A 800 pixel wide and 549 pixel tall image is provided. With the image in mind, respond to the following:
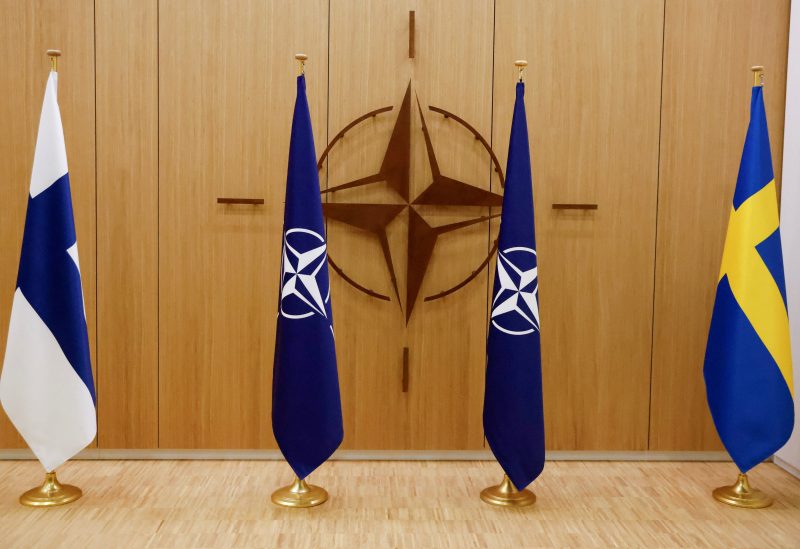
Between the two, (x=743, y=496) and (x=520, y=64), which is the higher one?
(x=520, y=64)

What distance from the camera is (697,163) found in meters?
3.90

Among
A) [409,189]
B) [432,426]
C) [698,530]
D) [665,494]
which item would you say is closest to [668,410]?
[665,494]

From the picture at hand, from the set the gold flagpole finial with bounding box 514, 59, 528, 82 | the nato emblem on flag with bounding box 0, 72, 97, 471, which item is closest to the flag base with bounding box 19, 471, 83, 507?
the nato emblem on flag with bounding box 0, 72, 97, 471

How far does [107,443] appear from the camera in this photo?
12.6ft

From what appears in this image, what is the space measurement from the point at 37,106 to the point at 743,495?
3968mm

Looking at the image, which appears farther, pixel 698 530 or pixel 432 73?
pixel 432 73

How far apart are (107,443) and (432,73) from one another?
2608 mm

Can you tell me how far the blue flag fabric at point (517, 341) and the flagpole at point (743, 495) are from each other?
2.93 ft

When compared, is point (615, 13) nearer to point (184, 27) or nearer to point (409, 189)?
point (409, 189)

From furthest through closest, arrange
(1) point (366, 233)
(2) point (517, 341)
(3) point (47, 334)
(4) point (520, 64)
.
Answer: (1) point (366, 233), (4) point (520, 64), (2) point (517, 341), (3) point (47, 334)

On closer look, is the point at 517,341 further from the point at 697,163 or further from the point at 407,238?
the point at 697,163

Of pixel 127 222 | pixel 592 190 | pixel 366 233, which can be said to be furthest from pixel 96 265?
pixel 592 190

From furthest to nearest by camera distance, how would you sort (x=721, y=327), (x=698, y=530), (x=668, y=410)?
(x=668, y=410)
(x=721, y=327)
(x=698, y=530)

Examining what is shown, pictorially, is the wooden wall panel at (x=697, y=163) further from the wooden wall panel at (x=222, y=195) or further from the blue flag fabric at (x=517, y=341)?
the wooden wall panel at (x=222, y=195)
